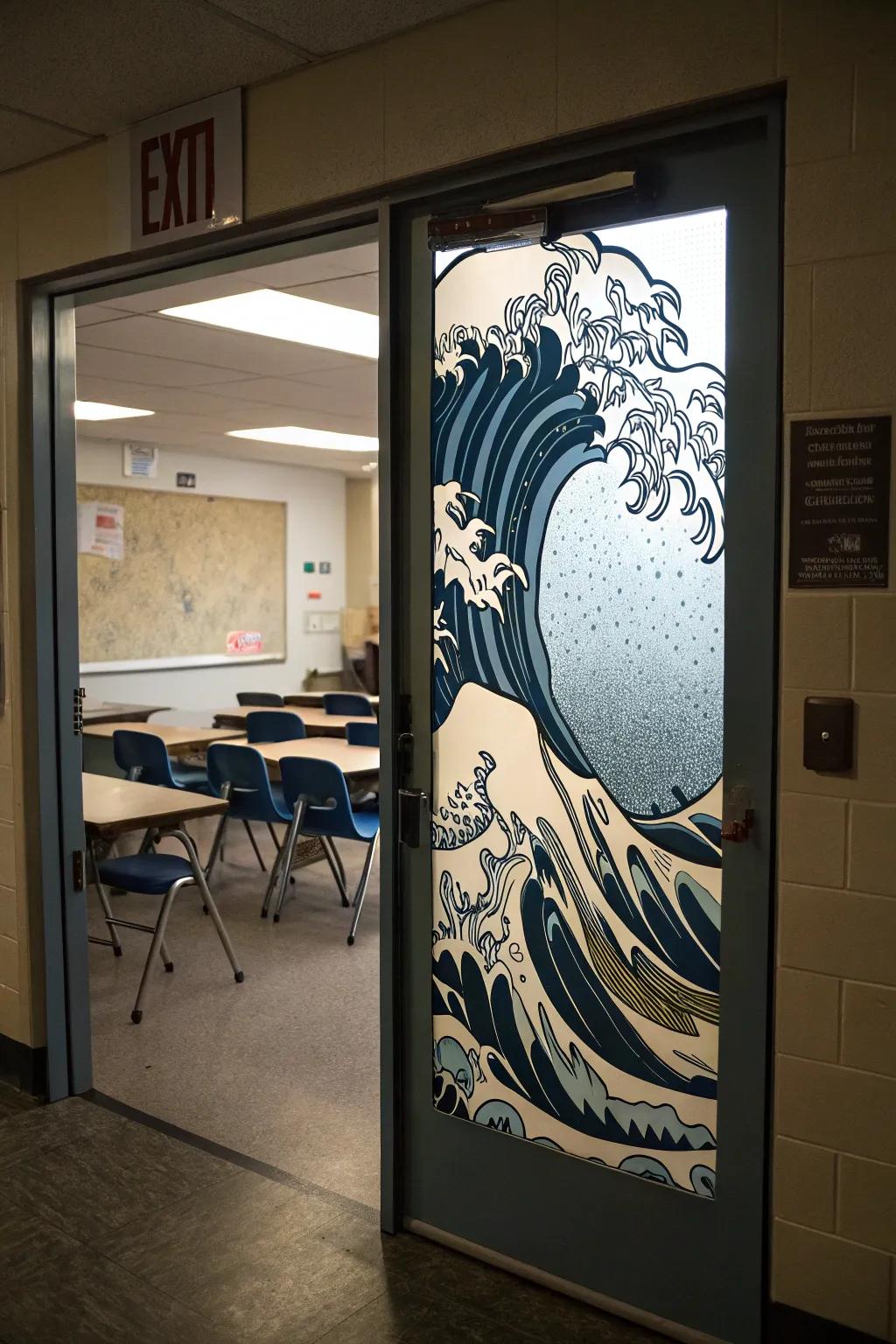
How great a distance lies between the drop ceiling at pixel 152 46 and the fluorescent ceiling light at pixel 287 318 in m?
1.45

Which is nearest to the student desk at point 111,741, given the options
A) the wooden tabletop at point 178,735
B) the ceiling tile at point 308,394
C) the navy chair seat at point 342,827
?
the wooden tabletop at point 178,735

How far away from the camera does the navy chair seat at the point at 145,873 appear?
4.13m

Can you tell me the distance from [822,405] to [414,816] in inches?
48.2

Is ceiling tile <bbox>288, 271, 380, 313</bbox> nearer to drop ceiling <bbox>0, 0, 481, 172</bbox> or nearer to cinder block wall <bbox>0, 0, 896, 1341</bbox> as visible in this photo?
drop ceiling <bbox>0, 0, 481, 172</bbox>

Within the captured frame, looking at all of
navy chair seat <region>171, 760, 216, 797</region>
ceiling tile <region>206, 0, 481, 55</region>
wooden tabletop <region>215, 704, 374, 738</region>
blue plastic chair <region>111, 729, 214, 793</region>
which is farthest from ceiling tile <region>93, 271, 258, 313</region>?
navy chair seat <region>171, 760, 216, 797</region>

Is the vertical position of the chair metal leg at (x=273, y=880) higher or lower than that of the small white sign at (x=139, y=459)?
lower

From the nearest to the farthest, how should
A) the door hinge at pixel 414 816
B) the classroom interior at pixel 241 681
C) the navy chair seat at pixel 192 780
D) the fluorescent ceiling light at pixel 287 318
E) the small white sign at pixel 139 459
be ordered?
the door hinge at pixel 414 816 → the classroom interior at pixel 241 681 → the fluorescent ceiling light at pixel 287 318 → the navy chair seat at pixel 192 780 → the small white sign at pixel 139 459

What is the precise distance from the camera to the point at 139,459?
9.05 meters

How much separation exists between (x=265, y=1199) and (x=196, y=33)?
2.66m

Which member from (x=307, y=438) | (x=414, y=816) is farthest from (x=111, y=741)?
(x=414, y=816)

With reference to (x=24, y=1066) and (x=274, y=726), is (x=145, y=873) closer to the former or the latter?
(x=24, y=1066)

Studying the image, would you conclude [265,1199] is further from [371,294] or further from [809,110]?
[371,294]

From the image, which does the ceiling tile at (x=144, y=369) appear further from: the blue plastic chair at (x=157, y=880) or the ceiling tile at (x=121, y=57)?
the ceiling tile at (x=121, y=57)

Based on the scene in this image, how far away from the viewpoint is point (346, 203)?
2572mm
